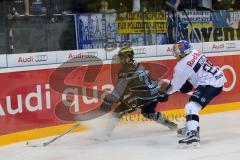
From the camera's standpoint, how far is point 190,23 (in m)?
11.6

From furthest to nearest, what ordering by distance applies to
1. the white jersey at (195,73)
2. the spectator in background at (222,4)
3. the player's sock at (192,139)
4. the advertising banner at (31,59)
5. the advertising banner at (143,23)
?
the spectator in background at (222,4) < the advertising banner at (143,23) < the advertising banner at (31,59) < the white jersey at (195,73) < the player's sock at (192,139)

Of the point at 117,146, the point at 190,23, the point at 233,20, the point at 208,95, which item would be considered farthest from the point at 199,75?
the point at 233,20

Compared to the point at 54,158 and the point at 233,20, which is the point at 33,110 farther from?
the point at 233,20

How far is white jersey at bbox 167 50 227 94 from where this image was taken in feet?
24.3

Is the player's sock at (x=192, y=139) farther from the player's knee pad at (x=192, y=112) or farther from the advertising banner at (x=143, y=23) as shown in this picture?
the advertising banner at (x=143, y=23)

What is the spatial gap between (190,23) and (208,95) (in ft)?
14.2

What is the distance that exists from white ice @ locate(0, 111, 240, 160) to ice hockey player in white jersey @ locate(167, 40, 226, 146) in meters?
0.35

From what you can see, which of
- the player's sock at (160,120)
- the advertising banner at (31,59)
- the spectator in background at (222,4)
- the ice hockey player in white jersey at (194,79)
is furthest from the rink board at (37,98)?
the spectator in background at (222,4)

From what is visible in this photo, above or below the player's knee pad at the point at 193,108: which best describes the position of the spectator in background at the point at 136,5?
above

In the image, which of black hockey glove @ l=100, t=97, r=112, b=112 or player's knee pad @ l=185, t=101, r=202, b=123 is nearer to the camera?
player's knee pad @ l=185, t=101, r=202, b=123

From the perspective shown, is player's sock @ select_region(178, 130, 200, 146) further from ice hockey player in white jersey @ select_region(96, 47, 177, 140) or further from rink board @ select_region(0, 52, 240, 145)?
rink board @ select_region(0, 52, 240, 145)

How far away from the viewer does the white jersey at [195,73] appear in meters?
7.40

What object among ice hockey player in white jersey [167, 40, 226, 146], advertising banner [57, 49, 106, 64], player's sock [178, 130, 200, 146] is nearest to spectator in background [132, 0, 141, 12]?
advertising banner [57, 49, 106, 64]

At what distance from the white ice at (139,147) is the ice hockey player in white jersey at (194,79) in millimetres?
350
